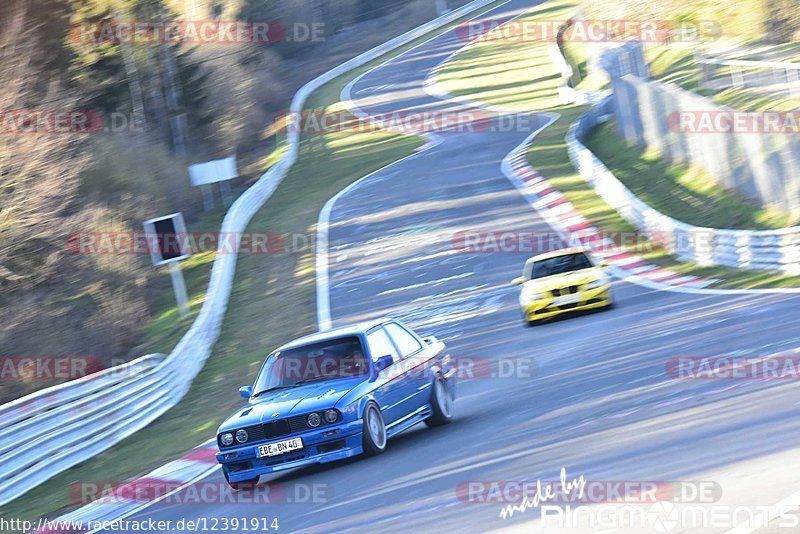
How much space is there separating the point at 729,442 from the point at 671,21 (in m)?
48.4

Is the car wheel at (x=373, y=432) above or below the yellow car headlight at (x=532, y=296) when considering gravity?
above

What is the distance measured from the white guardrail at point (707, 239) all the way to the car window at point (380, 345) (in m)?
10.5

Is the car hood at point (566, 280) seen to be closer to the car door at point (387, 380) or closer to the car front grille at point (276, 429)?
the car door at point (387, 380)

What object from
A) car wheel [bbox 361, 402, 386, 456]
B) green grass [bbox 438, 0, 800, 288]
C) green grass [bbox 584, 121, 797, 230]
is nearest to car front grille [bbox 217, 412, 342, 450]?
car wheel [bbox 361, 402, 386, 456]

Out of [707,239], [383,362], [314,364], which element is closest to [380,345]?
[383,362]

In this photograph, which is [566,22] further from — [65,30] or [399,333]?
[399,333]

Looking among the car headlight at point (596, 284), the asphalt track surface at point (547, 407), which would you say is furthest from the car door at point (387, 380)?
the car headlight at point (596, 284)

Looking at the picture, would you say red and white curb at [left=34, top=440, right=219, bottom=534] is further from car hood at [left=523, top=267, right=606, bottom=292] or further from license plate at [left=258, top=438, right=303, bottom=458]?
car hood at [left=523, top=267, right=606, bottom=292]

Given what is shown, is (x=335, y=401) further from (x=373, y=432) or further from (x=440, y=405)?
(x=440, y=405)

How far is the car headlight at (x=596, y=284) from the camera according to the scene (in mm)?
19719

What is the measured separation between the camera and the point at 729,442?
28.3 ft

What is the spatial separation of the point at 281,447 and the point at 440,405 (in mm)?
2270

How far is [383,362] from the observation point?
38.3ft

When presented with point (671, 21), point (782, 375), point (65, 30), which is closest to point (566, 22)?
point (671, 21)
